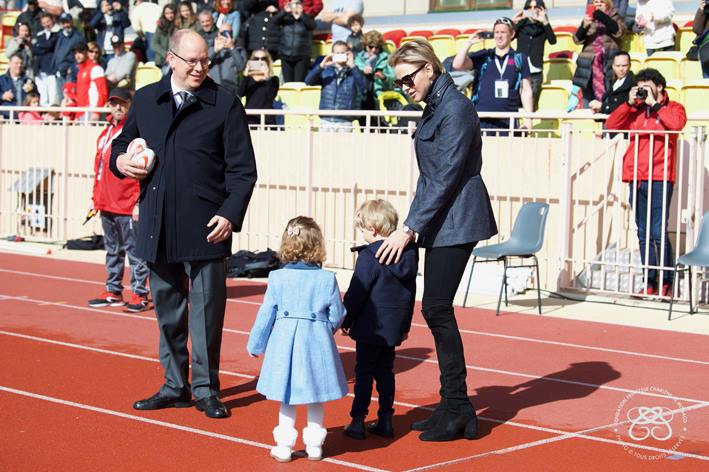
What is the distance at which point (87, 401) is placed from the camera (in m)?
7.34

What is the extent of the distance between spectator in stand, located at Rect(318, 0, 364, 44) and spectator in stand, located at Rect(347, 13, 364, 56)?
0.13 metres

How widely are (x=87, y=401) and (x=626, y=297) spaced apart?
23.2 feet

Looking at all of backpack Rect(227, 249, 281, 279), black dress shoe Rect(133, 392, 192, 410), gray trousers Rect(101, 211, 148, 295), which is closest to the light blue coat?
black dress shoe Rect(133, 392, 192, 410)

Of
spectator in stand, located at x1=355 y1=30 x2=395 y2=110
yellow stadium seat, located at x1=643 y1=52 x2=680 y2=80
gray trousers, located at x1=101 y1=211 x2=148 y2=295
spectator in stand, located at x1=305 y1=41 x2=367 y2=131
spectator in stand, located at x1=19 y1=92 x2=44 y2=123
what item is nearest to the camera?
gray trousers, located at x1=101 y1=211 x2=148 y2=295

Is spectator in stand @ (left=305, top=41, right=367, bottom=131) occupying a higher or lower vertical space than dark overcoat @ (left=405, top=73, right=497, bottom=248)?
higher

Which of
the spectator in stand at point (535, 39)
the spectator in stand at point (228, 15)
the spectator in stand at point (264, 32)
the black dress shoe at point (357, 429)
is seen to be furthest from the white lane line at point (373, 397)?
the spectator in stand at point (228, 15)

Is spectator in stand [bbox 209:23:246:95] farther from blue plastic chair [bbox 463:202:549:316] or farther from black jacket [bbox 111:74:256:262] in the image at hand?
black jacket [bbox 111:74:256:262]

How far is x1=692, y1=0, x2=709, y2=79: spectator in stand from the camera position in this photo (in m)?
14.8

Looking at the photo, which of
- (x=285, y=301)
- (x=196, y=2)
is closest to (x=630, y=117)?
(x=285, y=301)

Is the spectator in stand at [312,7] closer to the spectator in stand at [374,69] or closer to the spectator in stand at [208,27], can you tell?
the spectator in stand at [208,27]

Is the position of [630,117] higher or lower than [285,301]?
higher

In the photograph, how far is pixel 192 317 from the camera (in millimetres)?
7160

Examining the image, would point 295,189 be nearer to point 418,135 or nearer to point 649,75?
point 649,75

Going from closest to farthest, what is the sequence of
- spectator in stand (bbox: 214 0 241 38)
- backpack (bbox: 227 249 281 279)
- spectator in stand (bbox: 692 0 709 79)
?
1. backpack (bbox: 227 249 281 279)
2. spectator in stand (bbox: 692 0 709 79)
3. spectator in stand (bbox: 214 0 241 38)
